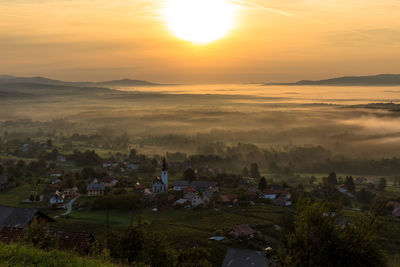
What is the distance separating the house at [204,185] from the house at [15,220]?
4527 centimetres

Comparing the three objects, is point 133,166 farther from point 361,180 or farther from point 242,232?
point 361,180

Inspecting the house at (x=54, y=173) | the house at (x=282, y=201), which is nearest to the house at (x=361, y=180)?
the house at (x=282, y=201)

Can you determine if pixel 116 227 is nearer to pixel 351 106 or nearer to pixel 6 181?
pixel 6 181

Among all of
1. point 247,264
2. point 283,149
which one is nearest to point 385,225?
point 247,264

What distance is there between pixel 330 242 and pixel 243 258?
2602 centimetres

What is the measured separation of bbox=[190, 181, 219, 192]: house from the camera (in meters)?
70.1

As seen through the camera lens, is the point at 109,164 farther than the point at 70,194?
Yes

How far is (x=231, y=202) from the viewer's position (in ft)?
203

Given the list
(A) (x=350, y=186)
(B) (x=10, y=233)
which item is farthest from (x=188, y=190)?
(B) (x=10, y=233)

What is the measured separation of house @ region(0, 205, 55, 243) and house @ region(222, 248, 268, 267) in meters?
20.2

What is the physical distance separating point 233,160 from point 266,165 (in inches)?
561

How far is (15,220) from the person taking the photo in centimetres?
2589

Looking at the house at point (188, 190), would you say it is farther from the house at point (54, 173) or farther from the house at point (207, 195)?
the house at point (54, 173)

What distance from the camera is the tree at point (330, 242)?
1315 cm
